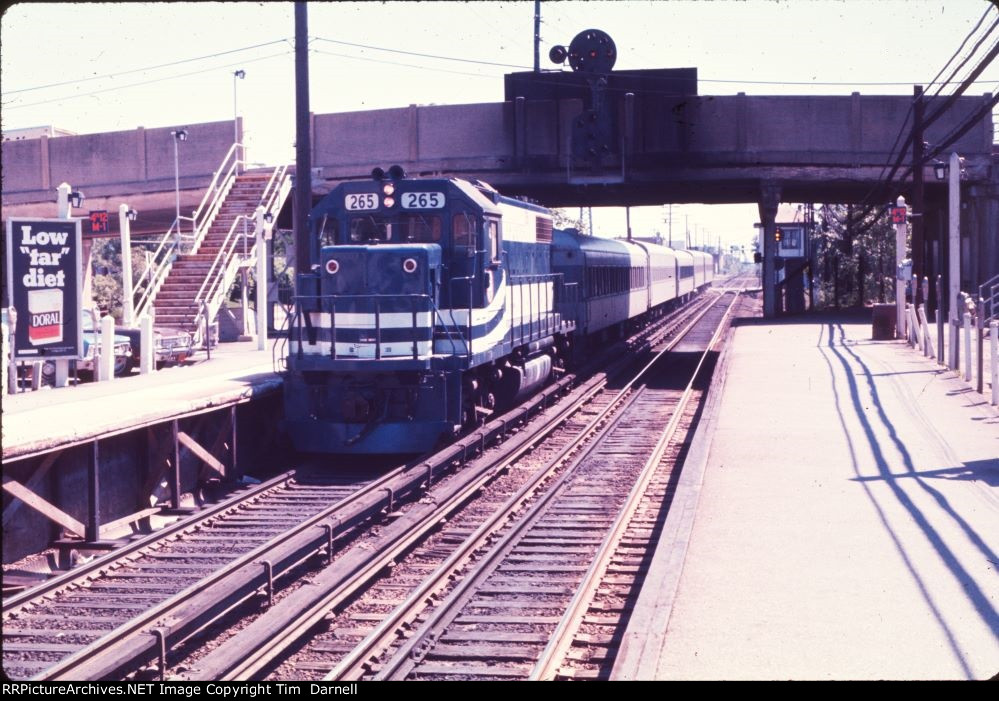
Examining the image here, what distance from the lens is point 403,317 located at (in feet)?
46.6

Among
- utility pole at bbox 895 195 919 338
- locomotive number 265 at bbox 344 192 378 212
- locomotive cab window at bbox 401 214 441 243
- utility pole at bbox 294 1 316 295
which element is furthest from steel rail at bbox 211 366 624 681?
utility pole at bbox 895 195 919 338

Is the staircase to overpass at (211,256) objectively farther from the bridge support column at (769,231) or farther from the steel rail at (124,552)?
the bridge support column at (769,231)

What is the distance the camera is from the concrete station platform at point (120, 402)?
10.4m

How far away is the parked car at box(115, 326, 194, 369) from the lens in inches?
904

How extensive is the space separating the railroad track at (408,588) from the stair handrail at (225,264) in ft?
39.9

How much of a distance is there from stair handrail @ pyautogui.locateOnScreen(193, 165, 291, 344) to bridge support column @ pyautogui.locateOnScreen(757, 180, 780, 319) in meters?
15.5

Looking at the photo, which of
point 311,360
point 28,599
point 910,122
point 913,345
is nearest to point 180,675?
point 28,599

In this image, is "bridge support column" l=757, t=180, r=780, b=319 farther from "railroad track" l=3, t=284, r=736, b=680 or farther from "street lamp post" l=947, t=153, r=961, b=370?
"railroad track" l=3, t=284, r=736, b=680

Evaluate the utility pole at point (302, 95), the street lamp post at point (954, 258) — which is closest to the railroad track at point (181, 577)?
the utility pole at point (302, 95)

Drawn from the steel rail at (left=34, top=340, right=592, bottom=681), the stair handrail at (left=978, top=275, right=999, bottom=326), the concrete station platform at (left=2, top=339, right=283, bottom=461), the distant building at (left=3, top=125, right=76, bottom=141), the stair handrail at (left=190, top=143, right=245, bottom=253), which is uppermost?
the distant building at (left=3, top=125, right=76, bottom=141)

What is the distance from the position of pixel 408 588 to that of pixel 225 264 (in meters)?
19.3

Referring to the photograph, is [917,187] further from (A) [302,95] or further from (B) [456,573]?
(B) [456,573]

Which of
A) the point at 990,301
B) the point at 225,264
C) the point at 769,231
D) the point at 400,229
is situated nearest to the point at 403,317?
the point at 400,229
